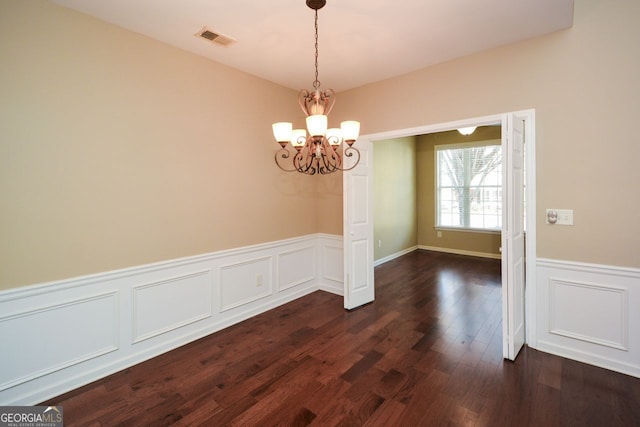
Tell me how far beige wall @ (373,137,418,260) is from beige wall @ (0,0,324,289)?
3.02 m

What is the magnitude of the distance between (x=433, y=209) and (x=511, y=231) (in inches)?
182

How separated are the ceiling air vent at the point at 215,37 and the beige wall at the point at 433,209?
17.8 ft

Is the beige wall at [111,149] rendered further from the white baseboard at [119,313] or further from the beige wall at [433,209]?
the beige wall at [433,209]

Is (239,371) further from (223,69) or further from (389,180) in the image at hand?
(389,180)

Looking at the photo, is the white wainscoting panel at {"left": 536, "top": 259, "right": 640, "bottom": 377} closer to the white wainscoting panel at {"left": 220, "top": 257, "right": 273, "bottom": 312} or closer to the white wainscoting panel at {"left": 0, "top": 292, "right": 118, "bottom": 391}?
the white wainscoting panel at {"left": 220, "top": 257, "right": 273, "bottom": 312}

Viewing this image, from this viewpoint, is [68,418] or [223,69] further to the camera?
[223,69]

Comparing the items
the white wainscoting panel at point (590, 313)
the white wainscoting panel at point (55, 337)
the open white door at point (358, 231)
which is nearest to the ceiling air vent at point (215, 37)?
the open white door at point (358, 231)

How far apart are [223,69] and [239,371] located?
2967mm

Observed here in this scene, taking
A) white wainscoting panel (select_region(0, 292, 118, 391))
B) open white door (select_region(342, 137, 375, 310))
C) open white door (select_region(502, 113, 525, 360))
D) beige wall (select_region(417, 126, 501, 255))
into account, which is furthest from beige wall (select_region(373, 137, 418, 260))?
white wainscoting panel (select_region(0, 292, 118, 391))

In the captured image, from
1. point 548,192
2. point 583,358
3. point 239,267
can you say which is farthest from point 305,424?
point 548,192

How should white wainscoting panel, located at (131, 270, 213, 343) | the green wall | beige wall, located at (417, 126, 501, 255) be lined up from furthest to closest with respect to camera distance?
beige wall, located at (417, 126, 501, 255), the green wall, white wainscoting panel, located at (131, 270, 213, 343)

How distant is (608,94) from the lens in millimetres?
2408

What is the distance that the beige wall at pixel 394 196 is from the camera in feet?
19.4

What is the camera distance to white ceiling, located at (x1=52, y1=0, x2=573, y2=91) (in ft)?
7.25
